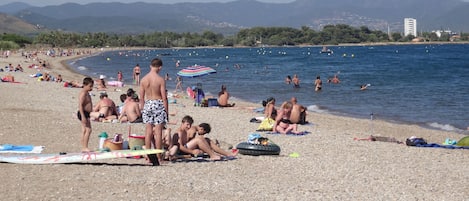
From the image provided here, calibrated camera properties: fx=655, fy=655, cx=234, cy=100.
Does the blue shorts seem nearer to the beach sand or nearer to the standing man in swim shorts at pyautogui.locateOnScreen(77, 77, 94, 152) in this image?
the beach sand

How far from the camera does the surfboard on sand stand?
9336 millimetres

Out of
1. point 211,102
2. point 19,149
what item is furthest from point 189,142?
point 211,102

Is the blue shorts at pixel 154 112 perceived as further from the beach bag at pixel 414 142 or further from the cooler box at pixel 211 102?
the cooler box at pixel 211 102

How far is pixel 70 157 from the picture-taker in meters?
9.40

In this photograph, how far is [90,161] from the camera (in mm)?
9555

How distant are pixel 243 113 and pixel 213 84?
1686 centimetres

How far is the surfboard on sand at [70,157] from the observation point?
9336 millimetres

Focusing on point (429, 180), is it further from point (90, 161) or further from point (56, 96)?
point (56, 96)

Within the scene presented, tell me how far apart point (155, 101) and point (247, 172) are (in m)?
1.74

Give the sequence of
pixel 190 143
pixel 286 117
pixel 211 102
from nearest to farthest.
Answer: pixel 190 143
pixel 286 117
pixel 211 102

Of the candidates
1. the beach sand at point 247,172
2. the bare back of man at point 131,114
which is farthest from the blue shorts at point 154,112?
the bare back of man at point 131,114

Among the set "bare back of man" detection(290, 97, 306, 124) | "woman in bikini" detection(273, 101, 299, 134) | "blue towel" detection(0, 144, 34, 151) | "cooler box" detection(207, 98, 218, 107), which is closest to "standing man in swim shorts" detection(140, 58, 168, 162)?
"blue towel" detection(0, 144, 34, 151)

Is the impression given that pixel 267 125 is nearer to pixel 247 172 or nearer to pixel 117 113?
pixel 117 113

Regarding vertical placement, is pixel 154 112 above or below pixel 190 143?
above
